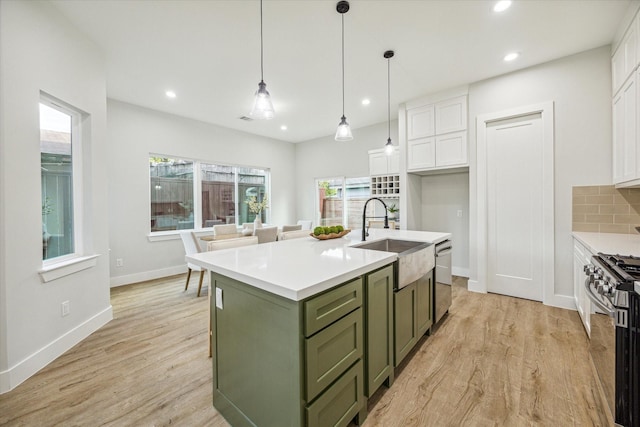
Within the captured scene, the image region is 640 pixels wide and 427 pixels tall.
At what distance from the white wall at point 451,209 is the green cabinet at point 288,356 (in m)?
3.62

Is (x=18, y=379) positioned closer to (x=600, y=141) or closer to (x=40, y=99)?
(x=40, y=99)

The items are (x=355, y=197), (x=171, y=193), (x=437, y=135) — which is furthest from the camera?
(x=355, y=197)

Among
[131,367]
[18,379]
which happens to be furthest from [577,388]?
[18,379]

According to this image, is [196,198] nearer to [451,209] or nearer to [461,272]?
[451,209]

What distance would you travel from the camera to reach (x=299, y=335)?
1.13 meters

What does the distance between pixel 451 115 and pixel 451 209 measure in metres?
1.56

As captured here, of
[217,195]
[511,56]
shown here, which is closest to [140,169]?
[217,195]

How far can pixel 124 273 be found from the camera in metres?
4.29

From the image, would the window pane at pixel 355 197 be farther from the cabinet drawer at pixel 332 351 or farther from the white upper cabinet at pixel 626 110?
the cabinet drawer at pixel 332 351

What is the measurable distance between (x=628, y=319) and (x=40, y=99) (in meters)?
4.25

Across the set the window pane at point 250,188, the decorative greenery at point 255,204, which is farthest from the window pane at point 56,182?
the window pane at point 250,188

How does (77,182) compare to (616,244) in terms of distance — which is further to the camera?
(77,182)

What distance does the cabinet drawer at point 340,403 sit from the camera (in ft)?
3.95

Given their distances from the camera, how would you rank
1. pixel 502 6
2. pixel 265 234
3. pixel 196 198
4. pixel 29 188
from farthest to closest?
pixel 196 198, pixel 265 234, pixel 502 6, pixel 29 188
